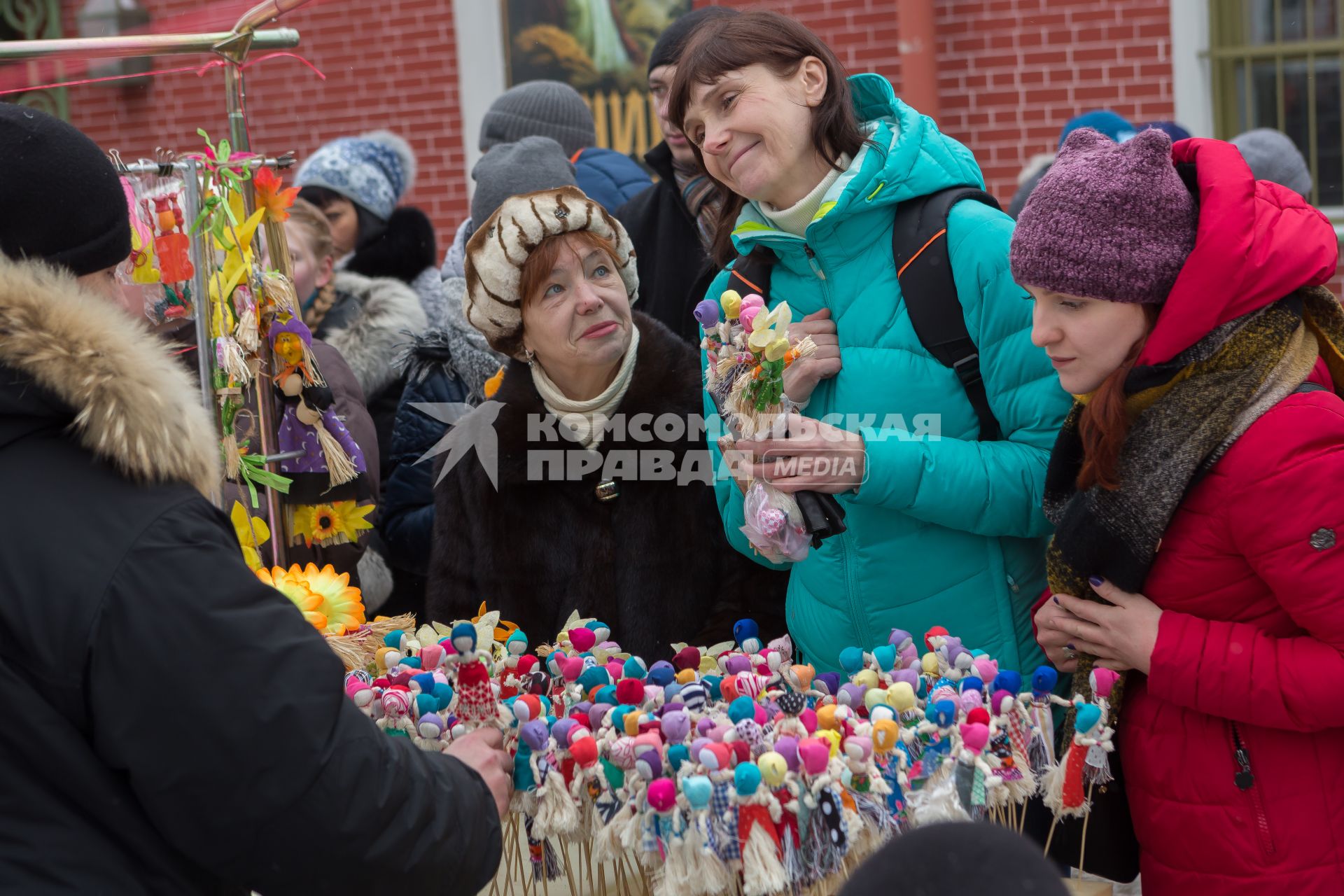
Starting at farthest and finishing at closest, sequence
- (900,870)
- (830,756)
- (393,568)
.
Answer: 1. (393,568)
2. (830,756)
3. (900,870)

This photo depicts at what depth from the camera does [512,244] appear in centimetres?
236

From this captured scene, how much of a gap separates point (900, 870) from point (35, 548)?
0.83 metres

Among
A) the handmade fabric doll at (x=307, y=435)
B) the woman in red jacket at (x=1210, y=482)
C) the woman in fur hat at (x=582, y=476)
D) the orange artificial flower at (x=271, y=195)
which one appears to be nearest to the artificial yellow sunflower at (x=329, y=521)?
the handmade fabric doll at (x=307, y=435)

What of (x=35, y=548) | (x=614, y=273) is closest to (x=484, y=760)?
(x=35, y=548)

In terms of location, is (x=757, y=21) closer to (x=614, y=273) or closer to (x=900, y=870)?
(x=614, y=273)

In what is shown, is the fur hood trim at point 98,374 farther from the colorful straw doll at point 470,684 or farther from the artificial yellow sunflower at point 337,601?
the artificial yellow sunflower at point 337,601

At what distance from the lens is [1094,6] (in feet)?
18.5

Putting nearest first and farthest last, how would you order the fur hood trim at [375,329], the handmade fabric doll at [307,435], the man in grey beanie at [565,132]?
1. the handmade fabric doll at [307,435]
2. the fur hood trim at [375,329]
3. the man in grey beanie at [565,132]

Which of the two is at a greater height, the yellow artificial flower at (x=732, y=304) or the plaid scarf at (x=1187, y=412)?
the yellow artificial flower at (x=732, y=304)

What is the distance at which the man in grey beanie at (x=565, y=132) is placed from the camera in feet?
12.5

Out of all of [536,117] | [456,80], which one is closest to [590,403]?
[536,117]

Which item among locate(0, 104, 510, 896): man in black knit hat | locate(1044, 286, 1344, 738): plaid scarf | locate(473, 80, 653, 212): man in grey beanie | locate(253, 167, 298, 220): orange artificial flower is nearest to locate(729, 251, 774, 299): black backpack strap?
locate(1044, 286, 1344, 738): plaid scarf

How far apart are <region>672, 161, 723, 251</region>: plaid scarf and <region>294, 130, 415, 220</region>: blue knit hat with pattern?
1.59 meters

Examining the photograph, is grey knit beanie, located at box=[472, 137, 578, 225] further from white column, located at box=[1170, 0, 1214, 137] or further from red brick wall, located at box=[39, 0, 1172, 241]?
white column, located at box=[1170, 0, 1214, 137]
